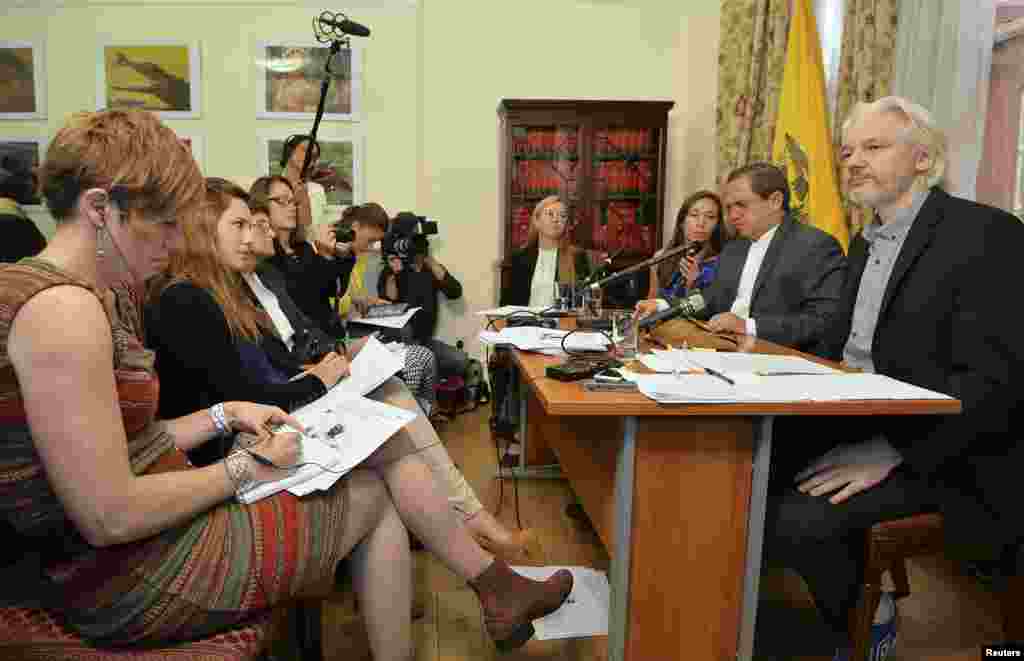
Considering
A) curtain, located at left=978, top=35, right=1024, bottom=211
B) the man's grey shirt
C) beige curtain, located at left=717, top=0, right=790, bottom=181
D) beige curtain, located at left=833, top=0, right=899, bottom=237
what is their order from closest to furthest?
the man's grey shirt, curtain, located at left=978, top=35, right=1024, bottom=211, beige curtain, located at left=833, top=0, right=899, bottom=237, beige curtain, located at left=717, top=0, right=790, bottom=181

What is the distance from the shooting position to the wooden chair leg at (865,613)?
1.29 metres

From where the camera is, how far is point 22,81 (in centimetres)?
423

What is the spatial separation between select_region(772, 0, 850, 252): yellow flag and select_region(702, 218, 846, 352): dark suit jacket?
2.37 ft

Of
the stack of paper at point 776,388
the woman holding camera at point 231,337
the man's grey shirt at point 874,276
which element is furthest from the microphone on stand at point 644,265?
the woman holding camera at point 231,337

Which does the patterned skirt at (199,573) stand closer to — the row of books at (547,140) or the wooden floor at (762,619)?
the wooden floor at (762,619)

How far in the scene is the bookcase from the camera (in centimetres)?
409

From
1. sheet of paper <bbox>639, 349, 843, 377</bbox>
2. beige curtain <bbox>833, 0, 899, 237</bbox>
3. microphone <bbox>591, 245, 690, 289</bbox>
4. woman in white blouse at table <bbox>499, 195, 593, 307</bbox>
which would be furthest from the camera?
woman in white blouse at table <bbox>499, 195, 593, 307</bbox>

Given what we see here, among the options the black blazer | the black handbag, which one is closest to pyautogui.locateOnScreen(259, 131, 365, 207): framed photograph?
the black blazer

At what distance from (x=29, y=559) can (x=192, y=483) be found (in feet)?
0.70

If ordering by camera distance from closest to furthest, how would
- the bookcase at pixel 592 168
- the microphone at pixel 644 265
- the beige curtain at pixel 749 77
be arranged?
the microphone at pixel 644 265 → the beige curtain at pixel 749 77 → the bookcase at pixel 592 168

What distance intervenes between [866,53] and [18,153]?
4918 mm

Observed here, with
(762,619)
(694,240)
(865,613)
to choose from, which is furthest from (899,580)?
(694,240)

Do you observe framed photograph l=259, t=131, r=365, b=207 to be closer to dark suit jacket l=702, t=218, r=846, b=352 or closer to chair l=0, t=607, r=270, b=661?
dark suit jacket l=702, t=218, r=846, b=352

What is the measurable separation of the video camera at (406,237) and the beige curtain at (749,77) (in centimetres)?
179
